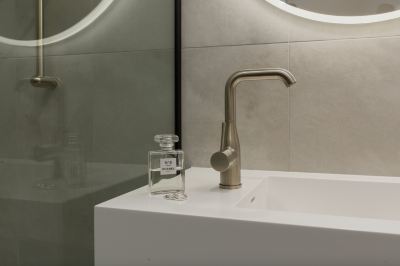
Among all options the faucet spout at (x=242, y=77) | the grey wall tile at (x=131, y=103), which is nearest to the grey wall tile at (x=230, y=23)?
the grey wall tile at (x=131, y=103)

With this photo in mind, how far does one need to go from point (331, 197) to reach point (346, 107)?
0.25 meters

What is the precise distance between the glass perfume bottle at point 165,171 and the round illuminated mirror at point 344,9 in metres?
0.55

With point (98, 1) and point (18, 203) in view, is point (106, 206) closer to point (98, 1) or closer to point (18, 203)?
point (18, 203)

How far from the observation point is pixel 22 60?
64 cm

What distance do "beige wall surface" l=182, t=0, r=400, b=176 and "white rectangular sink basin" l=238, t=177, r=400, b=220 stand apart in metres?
0.11

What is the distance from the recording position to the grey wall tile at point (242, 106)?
1104mm

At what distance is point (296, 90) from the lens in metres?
1.09

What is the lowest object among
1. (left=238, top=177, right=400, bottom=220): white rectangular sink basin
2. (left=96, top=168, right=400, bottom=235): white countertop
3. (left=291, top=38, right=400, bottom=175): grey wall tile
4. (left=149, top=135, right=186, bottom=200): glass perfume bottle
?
(left=238, top=177, right=400, bottom=220): white rectangular sink basin

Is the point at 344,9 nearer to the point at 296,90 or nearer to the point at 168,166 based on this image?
the point at 296,90

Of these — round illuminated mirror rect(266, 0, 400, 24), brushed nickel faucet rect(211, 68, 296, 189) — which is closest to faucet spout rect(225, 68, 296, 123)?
brushed nickel faucet rect(211, 68, 296, 189)

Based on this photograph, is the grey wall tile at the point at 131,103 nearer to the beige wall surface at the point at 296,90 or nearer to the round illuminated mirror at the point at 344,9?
the beige wall surface at the point at 296,90

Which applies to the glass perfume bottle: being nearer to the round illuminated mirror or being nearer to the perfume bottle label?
the perfume bottle label

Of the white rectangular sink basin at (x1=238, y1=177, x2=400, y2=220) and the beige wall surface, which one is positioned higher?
the beige wall surface

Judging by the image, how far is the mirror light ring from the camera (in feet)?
2.05
